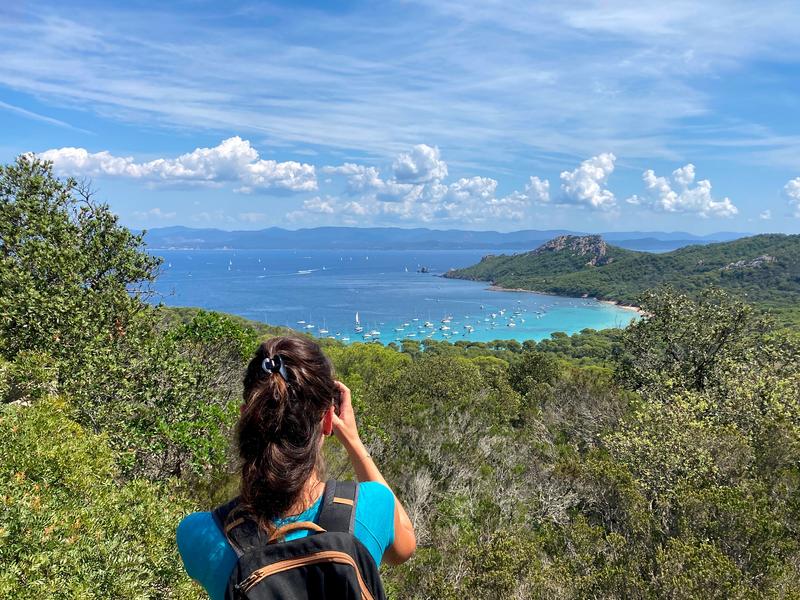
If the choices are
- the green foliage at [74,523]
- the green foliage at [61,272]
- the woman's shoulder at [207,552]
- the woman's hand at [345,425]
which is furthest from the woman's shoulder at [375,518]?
the green foliage at [61,272]

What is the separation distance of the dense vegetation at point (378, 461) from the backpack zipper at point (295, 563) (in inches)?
94.6

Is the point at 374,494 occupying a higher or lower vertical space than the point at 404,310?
higher

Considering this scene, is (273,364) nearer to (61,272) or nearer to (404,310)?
(61,272)

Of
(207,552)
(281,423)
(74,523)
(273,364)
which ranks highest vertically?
(273,364)

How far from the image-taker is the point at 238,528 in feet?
5.32

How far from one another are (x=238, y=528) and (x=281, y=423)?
0.33 meters

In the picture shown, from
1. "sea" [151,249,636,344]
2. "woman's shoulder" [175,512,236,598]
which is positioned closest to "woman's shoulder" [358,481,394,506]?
"woman's shoulder" [175,512,236,598]

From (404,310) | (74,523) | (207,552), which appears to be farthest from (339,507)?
(404,310)

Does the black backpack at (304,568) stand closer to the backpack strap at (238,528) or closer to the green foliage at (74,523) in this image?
the backpack strap at (238,528)

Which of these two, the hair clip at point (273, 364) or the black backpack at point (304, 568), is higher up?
the hair clip at point (273, 364)

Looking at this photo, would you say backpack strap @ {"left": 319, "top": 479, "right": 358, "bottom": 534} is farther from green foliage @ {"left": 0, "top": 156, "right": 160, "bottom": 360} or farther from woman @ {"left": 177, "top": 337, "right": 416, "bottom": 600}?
green foliage @ {"left": 0, "top": 156, "right": 160, "bottom": 360}

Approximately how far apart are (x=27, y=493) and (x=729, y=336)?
842 inches

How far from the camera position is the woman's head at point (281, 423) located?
1.66 meters

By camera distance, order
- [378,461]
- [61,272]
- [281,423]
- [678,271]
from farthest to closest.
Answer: [678,271] → [378,461] → [61,272] → [281,423]
